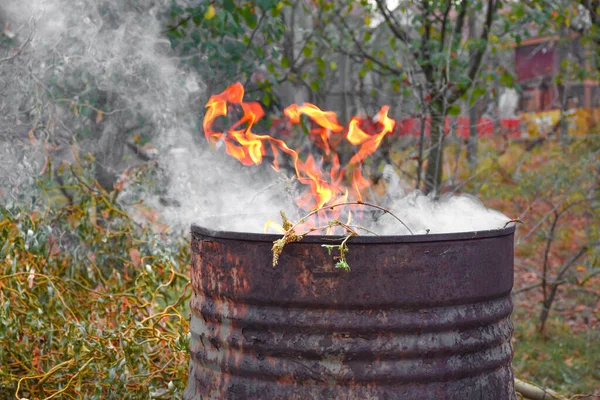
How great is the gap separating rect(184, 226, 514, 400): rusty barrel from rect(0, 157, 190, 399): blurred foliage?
3.02 ft

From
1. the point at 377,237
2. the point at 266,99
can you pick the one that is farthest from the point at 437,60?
the point at 377,237

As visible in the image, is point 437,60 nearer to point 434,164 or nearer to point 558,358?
point 434,164

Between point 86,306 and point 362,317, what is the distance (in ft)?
6.72

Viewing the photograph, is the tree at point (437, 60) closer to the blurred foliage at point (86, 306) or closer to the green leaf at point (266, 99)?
the green leaf at point (266, 99)

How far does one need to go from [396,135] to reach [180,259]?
359 cm

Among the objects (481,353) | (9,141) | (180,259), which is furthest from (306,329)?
(9,141)

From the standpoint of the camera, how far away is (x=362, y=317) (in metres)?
2.02

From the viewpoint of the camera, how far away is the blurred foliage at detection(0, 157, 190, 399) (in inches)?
121

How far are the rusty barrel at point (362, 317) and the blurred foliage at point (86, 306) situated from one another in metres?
0.92

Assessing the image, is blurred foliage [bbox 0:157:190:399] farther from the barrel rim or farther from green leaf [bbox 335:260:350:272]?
green leaf [bbox 335:260:350:272]

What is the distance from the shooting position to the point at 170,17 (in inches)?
197

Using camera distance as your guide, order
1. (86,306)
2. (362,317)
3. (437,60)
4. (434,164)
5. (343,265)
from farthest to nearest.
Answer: (434,164)
(437,60)
(86,306)
(362,317)
(343,265)

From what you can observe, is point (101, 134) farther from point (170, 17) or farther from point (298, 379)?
point (298, 379)

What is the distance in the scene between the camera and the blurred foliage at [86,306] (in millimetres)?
3076
